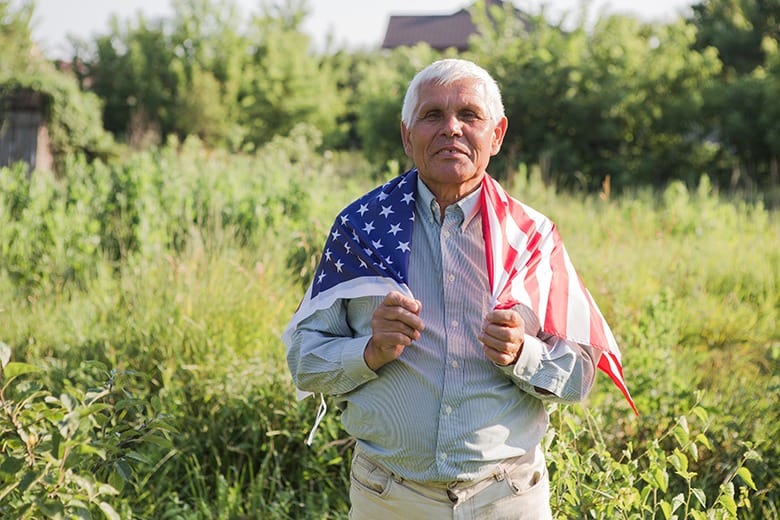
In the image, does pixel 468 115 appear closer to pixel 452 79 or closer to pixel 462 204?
pixel 452 79

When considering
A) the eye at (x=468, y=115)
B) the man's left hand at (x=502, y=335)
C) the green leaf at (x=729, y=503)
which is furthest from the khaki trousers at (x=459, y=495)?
the eye at (x=468, y=115)

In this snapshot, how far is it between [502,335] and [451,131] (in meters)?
0.60

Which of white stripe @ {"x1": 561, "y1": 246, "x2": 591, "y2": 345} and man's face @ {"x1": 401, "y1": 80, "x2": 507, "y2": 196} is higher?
man's face @ {"x1": 401, "y1": 80, "x2": 507, "y2": 196}

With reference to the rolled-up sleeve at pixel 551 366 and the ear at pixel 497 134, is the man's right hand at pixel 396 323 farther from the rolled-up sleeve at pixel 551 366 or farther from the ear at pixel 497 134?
the ear at pixel 497 134

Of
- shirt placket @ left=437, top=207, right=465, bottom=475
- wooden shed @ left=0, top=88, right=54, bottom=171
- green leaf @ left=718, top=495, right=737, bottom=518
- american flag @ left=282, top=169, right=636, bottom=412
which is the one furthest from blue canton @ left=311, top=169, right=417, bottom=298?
wooden shed @ left=0, top=88, right=54, bottom=171

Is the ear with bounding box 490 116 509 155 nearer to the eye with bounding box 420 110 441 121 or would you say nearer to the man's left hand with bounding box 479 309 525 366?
the eye with bounding box 420 110 441 121

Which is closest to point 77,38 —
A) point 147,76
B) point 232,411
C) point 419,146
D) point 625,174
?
point 147,76

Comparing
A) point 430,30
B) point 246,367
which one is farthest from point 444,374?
point 430,30

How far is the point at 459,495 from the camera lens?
2.39 metres

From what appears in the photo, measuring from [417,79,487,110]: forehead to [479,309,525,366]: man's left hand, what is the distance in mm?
613

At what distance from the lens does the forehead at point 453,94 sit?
2475 millimetres

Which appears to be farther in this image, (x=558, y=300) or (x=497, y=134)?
(x=497, y=134)

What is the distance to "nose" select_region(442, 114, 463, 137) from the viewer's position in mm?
2453

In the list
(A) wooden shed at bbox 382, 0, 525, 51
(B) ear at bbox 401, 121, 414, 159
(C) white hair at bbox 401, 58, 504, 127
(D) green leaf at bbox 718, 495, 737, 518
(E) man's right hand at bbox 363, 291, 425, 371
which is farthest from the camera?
(A) wooden shed at bbox 382, 0, 525, 51
